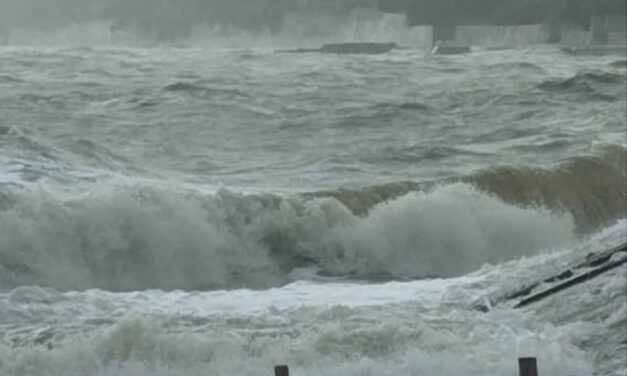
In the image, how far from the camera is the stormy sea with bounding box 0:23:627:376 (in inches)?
286

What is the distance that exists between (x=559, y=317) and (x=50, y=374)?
2.81 meters

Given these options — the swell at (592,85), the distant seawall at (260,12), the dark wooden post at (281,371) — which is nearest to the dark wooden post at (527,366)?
the dark wooden post at (281,371)

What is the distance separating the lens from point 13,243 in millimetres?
10859

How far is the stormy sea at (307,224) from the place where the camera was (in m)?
7.25

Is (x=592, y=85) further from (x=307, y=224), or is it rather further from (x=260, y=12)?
(x=260, y=12)

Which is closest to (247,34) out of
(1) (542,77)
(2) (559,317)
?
(1) (542,77)

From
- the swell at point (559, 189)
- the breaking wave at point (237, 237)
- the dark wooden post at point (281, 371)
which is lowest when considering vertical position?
the dark wooden post at point (281, 371)

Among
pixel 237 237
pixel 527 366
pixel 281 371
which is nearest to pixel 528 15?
pixel 237 237

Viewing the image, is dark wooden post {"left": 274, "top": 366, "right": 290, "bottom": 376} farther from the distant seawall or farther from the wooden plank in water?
the distant seawall

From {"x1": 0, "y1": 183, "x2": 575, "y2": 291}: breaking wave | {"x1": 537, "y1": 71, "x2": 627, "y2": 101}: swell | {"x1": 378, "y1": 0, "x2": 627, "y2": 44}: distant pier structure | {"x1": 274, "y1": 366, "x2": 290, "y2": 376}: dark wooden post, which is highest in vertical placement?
{"x1": 378, "y1": 0, "x2": 627, "y2": 44}: distant pier structure

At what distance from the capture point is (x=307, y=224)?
12703 mm

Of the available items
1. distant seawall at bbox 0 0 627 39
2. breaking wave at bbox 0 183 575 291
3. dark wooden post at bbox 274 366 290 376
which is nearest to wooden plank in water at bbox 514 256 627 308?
breaking wave at bbox 0 183 575 291

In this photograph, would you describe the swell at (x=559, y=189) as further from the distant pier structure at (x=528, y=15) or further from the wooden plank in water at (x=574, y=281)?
the distant pier structure at (x=528, y=15)

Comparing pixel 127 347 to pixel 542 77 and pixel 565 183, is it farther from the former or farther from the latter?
pixel 542 77
